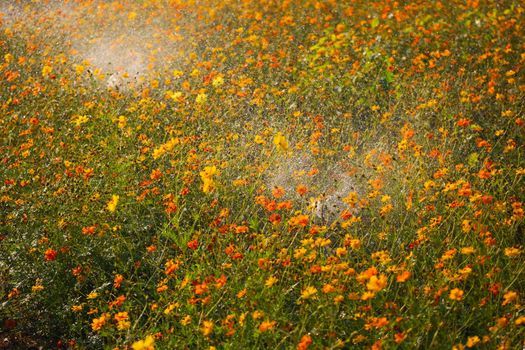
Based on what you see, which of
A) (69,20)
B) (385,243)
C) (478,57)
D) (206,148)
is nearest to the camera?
(385,243)

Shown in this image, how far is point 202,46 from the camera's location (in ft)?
22.4

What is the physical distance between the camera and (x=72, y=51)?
6.96 metres

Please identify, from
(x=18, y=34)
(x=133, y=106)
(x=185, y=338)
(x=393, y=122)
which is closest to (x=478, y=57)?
(x=393, y=122)

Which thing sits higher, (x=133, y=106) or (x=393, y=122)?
(x=133, y=106)

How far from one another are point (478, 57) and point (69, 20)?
6113 millimetres

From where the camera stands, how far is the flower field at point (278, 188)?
104 inches

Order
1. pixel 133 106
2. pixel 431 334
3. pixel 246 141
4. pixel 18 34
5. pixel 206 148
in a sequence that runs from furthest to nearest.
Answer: pixel 18 34 → pixel 133 106 → pixel 246 141 → pixel 206 148 → pixel 431 334

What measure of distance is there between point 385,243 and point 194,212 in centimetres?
115

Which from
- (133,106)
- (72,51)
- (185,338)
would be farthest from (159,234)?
(72,51)

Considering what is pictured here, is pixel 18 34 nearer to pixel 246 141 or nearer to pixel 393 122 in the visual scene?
pixel 246 141

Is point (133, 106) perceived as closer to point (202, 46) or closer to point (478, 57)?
point (202, 46)

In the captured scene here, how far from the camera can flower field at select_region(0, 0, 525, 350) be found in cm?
264

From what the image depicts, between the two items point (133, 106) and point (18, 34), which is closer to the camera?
point (133, 106)

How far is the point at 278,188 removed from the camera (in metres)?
3.50
